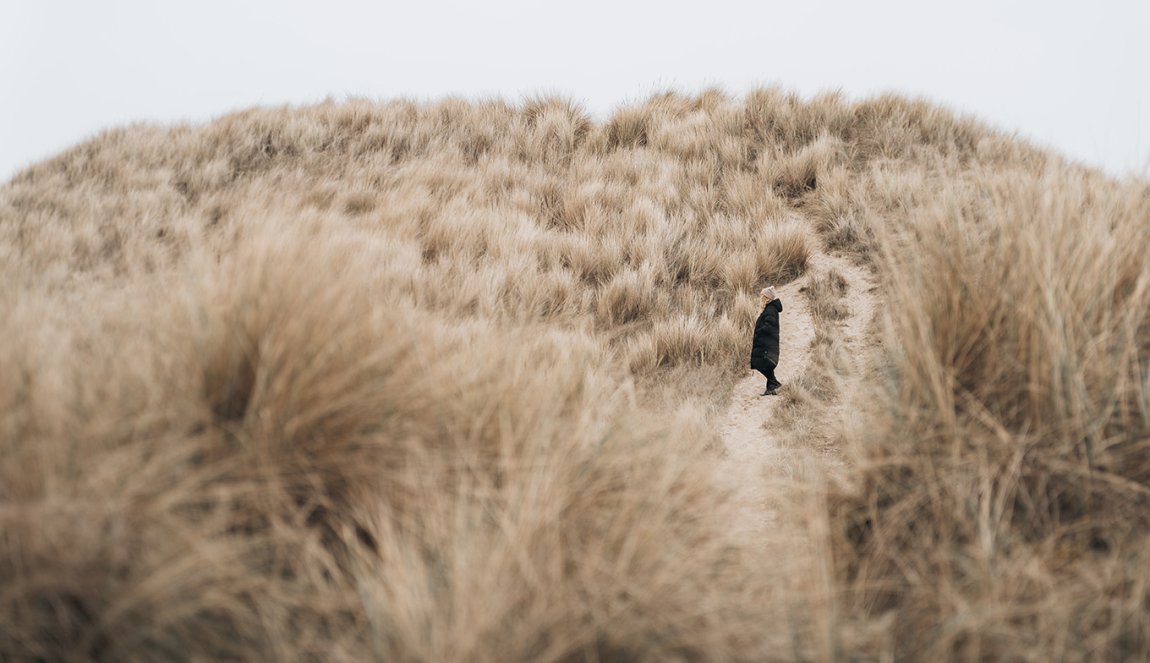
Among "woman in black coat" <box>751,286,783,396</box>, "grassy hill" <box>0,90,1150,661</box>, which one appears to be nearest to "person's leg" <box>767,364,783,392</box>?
"woman in black coat" <box>751,286,783,396</box>

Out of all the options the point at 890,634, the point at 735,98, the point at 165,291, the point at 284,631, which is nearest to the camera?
the point at 284,631

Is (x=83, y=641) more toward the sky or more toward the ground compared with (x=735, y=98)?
more toward the ground

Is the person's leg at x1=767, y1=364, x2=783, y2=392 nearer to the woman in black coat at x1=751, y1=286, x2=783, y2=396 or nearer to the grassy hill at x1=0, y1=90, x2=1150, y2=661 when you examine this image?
the woman in black coat at x1=751, y1=286, x2=783, y2=396

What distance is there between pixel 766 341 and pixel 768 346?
4 centimetres

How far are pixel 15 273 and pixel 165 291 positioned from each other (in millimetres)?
969

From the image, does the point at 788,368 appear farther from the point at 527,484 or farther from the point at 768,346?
the point at 527,484

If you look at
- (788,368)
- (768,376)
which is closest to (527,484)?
(768,376)

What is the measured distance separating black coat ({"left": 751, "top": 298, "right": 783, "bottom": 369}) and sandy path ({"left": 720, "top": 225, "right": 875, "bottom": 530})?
0.27 m

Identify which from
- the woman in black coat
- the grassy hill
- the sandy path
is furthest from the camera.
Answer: the woman in black coat

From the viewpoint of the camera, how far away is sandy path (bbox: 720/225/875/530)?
162 inches

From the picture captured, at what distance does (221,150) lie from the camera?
351 inches

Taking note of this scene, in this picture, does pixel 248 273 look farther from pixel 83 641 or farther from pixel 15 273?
pixel 15 273

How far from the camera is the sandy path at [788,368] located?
412cm

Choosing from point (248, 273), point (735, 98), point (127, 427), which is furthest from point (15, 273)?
point (735, 98)
